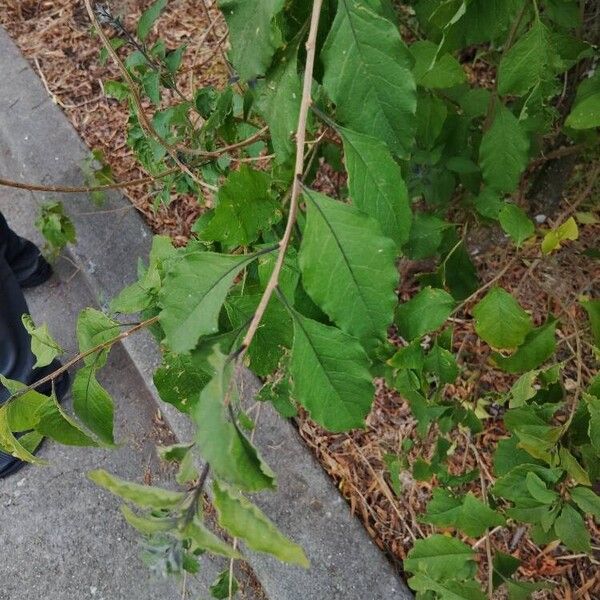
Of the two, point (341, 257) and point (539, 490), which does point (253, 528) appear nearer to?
point (341, 257)

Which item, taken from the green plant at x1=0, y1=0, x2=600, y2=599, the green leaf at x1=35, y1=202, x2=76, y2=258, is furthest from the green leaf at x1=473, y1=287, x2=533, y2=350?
the green leaf at x1=35, y1=202, x2=76, y2=258

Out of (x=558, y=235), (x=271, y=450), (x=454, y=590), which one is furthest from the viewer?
(x=271, y=450)

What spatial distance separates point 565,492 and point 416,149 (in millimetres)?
720

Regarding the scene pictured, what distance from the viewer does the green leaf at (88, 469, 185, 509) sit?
51 cm

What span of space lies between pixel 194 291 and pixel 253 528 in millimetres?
264

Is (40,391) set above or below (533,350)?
below

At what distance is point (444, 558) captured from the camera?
111 cm

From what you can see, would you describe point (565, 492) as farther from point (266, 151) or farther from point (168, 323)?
point (266, 151)

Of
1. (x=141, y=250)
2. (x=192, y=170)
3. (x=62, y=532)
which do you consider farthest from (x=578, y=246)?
(x=62, y=532)

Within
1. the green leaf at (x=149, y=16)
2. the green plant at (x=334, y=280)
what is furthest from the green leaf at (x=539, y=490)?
the green leaf at (x=149, y=16)

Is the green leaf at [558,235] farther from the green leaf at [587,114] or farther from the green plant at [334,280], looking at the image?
the green leaf at [587,114]

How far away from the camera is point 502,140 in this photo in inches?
46.9

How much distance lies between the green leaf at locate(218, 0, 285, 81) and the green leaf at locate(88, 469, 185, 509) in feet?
1.45

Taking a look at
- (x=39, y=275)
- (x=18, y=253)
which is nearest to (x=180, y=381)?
(x=18, y=253)
